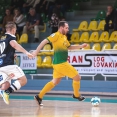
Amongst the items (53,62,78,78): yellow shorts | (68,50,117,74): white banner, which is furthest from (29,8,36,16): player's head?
(53,62,78,78): yellow shorts

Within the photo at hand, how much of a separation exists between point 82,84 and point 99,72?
0.89m

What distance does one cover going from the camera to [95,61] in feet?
61.5

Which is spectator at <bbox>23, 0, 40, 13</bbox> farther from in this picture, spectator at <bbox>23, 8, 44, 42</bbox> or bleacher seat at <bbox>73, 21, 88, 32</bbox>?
bleacher seat at <bbox>73, 21, 88, 32</bbox>

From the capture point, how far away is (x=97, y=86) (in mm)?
18953

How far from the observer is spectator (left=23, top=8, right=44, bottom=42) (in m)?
23.4

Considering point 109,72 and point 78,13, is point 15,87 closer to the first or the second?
point 109,72

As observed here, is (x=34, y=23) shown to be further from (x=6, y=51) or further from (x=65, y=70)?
(x=6, y=51)

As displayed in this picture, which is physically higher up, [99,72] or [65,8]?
[65,8]

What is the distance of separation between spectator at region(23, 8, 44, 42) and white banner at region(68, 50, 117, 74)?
4.55 m

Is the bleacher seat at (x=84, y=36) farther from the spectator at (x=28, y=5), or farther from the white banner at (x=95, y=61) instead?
the spectator at (x=28, y=5)

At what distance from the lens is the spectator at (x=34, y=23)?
2344cm

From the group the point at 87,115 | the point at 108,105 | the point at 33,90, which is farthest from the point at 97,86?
the point at 87,115

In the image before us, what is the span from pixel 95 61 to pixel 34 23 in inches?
240

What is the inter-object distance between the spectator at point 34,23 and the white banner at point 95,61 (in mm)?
4553
